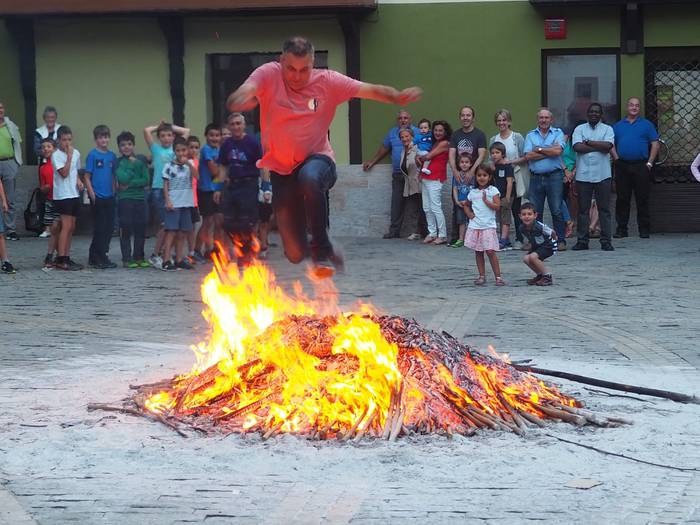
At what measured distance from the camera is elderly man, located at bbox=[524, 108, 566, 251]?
1747 cm

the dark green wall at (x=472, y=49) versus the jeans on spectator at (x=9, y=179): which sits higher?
the dark green wall at (x=472, y=49)

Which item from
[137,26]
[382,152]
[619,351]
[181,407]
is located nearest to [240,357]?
[181,407]

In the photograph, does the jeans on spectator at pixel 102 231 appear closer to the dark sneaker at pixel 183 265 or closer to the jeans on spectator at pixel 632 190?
the dark sneaker at pixel 183 265

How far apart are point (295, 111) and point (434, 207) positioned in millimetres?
10563

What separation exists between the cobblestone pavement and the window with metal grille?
7.89m

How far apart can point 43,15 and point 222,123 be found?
3231mm

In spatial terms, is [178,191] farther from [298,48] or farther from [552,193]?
[298,48]

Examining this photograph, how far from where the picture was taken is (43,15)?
20000mm

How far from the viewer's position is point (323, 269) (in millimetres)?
8875

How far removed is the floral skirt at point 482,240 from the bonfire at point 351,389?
6.13 metres

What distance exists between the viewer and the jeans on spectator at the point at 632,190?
1903 cm

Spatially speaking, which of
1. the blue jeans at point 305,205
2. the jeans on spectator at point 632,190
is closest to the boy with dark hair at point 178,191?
the jeans on spectator at point 632,190

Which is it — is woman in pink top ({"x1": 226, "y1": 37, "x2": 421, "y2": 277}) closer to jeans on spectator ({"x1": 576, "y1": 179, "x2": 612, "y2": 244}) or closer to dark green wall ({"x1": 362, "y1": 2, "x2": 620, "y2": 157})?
jeans on spectator ({"x1": 576, "y1": 179, "x2": 612, "y2": 244})

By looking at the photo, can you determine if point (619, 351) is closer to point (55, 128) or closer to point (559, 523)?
point (559, 523)
